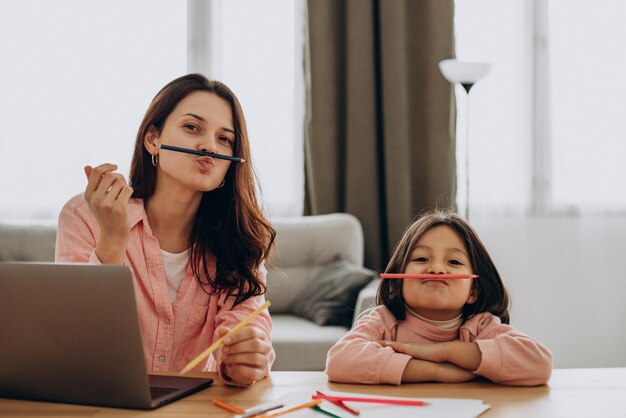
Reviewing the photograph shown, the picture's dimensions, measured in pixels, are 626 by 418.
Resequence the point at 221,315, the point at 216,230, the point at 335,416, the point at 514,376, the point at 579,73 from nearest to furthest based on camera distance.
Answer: the point at 335,416 → the point at 514,376 → the point at 221,315 → the point at 216,230 → the point at 579,73

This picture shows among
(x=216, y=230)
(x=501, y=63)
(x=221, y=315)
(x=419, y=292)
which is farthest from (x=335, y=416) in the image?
(x=501, y=63)

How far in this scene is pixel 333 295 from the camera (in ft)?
10.4

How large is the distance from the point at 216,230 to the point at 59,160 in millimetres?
2565

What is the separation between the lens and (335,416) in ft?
3.28

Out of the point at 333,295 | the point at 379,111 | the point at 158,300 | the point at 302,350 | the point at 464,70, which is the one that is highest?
the point at 464,70

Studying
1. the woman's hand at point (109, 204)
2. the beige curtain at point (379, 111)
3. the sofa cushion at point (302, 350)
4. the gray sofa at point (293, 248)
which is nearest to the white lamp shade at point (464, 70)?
the beige curtain at point (379, 111)

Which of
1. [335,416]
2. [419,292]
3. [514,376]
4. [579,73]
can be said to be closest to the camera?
[335,416]

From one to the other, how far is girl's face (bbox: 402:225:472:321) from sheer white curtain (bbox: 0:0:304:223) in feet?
8.31

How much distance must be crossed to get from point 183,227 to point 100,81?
249cm

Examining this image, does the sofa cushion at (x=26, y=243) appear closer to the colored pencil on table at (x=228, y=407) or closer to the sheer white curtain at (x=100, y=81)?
the sheer white curtain at (x=100, y=81)

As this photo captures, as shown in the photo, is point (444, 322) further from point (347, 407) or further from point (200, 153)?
point (200, 153)

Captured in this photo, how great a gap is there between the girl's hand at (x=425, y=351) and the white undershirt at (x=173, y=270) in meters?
0.58

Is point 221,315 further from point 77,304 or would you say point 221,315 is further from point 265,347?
Answer: point 77,304

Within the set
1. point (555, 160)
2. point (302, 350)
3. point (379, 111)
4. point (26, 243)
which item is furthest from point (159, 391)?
point (555, 160)
